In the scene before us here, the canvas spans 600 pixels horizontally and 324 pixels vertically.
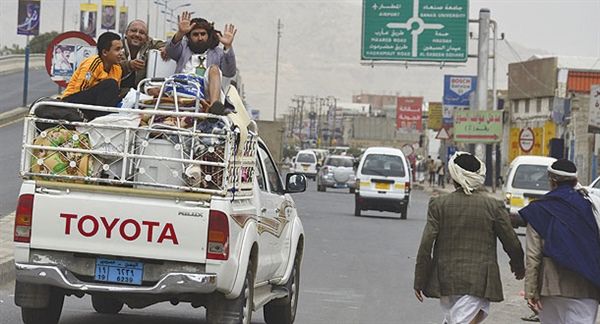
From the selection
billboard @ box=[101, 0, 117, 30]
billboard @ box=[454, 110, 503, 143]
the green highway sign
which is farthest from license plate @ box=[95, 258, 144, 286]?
billboard @ box=[101, 0, 117, 30]

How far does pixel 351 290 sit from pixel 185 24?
6311 mm

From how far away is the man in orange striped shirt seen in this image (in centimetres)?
1134

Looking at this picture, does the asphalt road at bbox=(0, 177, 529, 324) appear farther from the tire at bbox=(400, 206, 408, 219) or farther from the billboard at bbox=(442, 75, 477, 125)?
the billboard at bbox=(442, 75, 477, 125)

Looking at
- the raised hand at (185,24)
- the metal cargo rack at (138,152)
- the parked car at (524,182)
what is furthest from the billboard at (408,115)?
the metal cargo rack at (138,152)

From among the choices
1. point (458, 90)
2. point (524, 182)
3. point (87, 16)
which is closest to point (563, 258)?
point (524, 182)

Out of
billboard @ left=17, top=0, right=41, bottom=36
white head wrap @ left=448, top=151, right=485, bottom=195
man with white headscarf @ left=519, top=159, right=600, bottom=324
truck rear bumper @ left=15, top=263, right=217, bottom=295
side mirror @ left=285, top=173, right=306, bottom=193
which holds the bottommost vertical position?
truck rear bumper @ left=15, top=263, right=217, bottom=295

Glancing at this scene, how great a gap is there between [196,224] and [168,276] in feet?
1.51

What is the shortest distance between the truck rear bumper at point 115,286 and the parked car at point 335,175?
48695mm

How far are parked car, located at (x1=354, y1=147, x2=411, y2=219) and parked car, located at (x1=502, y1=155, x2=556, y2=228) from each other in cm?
473

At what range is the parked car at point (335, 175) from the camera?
59.8 meters

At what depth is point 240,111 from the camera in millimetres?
11625

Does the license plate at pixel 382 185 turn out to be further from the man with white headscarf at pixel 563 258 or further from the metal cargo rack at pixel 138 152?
the man with white headscarf at pixel 563 258

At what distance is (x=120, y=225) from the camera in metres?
10.2

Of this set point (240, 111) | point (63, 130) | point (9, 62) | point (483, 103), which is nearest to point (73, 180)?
point (63, 130)
